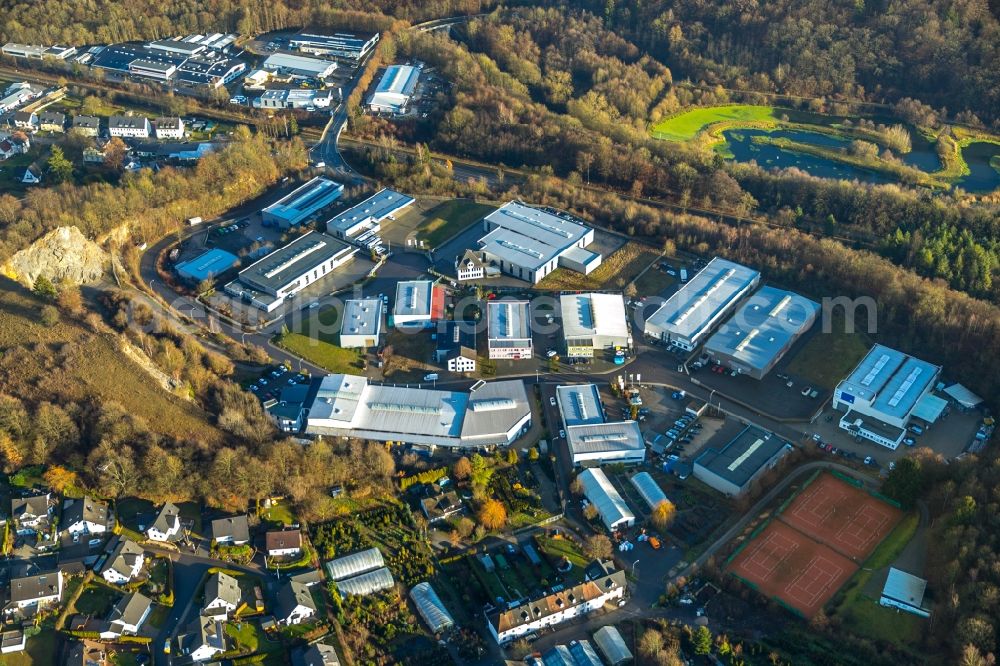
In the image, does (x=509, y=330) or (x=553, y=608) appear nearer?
(x=553, y=608)

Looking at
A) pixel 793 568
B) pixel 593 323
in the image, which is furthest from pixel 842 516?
pixel 593 323

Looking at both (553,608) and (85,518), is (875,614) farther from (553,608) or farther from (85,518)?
(85,518)

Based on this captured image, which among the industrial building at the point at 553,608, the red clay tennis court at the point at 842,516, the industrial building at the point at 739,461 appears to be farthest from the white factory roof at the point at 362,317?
the red clay tennis court at the point at 842,516

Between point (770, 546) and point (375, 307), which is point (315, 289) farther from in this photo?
point (770, 546)

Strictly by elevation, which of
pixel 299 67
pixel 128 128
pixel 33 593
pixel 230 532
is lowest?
pixel 33 593

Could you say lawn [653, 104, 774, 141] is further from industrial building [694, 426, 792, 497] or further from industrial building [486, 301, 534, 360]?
industrial building [694, 426, 792, 497]

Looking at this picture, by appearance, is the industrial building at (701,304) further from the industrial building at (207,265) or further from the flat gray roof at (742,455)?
the industrial building at (207,265)
